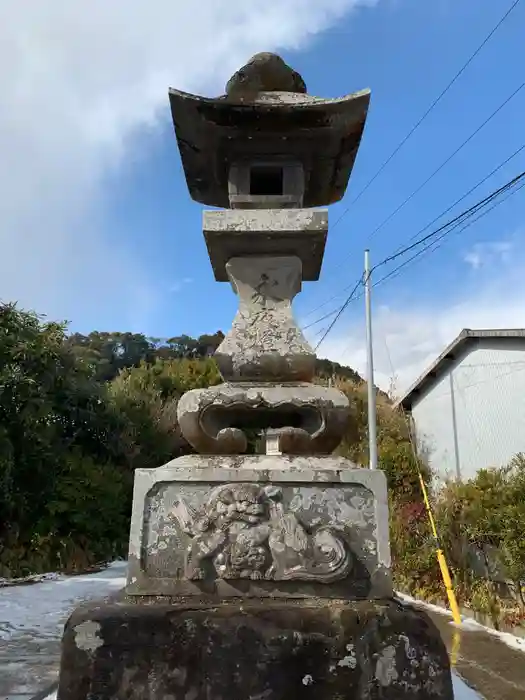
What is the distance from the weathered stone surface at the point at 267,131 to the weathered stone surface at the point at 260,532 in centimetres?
194

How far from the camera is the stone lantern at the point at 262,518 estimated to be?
222 centimetres

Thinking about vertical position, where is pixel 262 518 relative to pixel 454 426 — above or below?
below

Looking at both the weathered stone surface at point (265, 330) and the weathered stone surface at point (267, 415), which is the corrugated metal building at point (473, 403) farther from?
the weathered stone surface at point (267, 415)

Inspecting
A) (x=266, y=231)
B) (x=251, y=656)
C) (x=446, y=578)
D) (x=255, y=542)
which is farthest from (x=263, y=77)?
(x=446, y=578)

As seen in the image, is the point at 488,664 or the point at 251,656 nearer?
the point at 251,656

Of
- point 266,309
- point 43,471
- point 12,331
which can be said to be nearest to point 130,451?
point 43,471

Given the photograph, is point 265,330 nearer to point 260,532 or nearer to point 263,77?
point 260,532

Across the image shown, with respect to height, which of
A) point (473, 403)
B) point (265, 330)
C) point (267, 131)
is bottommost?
point (265, 330)

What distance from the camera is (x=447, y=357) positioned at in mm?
11078

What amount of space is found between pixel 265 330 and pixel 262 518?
107 centimetres

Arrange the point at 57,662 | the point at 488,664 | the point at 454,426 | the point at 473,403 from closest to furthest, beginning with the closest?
the point at 57,662
the point at 488,664
the point at 473,403
the point at 454,426

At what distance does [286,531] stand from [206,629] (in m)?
0.52

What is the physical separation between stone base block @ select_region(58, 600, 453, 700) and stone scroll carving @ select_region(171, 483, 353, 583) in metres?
0.22

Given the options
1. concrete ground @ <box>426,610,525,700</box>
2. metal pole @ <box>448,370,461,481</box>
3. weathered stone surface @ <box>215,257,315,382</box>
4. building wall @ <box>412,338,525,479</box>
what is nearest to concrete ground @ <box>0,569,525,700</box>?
concrete ground @ <box>426,610,525,700</box>
